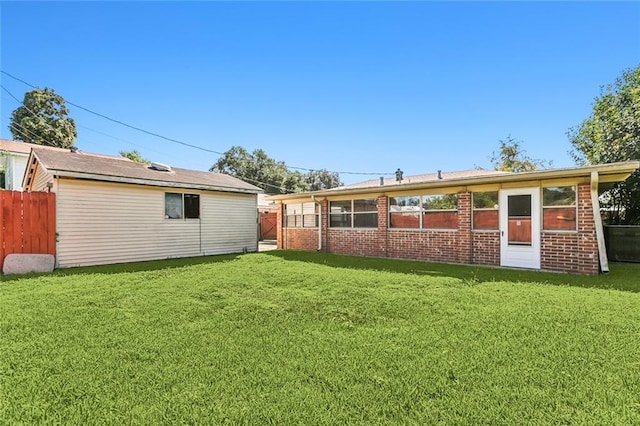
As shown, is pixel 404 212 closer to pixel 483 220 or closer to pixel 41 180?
pixel 483 220

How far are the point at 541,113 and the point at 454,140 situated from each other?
18.8 ft

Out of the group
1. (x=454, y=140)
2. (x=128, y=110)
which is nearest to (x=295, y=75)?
(x=128, y=110)

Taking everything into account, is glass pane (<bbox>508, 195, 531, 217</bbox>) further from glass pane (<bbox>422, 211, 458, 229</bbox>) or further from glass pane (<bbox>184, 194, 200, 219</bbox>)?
glass pane (<bbox>184, 194, 200, 219</bbox>)

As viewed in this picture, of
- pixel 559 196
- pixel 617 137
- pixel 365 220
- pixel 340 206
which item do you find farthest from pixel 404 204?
pixel 617 137

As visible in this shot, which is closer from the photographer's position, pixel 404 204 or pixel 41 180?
pixel 41 180

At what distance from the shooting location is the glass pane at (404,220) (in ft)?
35.3

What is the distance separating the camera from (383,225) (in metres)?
11.6

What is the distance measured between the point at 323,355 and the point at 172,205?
407 inches

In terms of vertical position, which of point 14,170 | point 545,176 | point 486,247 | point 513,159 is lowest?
point 486,247

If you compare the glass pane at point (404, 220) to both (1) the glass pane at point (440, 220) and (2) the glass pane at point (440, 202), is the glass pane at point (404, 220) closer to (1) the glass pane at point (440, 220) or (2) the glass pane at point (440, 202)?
(1) the glass pane at point (440, 220)

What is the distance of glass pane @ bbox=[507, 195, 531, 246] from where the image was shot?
8.52 metres

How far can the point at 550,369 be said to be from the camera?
111 inches

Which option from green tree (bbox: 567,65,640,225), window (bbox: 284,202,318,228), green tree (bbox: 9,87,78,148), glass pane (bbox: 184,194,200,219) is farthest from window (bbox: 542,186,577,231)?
green tree (bbox: 9,87,78,148)

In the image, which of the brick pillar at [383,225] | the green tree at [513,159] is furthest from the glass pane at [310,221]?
the green tree at [513,159]
